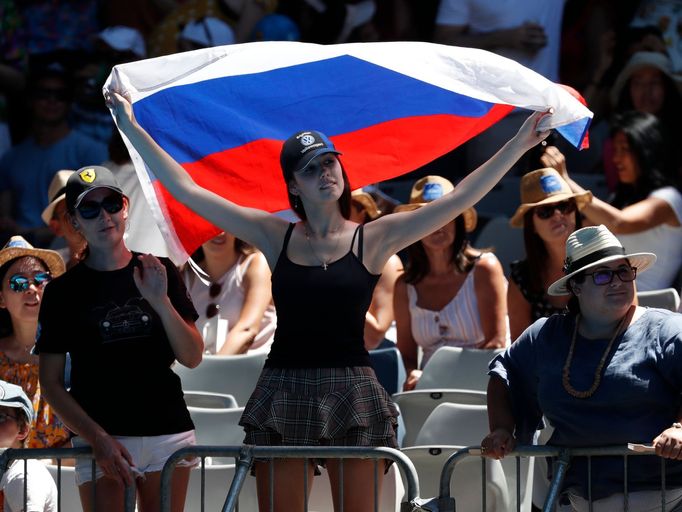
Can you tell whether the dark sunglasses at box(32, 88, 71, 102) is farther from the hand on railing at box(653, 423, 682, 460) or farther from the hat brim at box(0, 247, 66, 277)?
the hand on railing at box(653, 423, 682, 460)

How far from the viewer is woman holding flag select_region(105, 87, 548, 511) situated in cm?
495

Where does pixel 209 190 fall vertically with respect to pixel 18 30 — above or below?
below

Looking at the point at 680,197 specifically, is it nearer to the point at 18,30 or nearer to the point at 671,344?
the point at 671,344

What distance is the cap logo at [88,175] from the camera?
17.4 feet

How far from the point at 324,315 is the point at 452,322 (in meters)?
2.68

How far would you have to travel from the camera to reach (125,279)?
17.3 ft

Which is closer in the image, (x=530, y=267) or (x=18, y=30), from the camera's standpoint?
(x=530, y=267)

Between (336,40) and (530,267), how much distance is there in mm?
4063

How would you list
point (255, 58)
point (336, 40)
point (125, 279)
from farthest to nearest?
point (336, 40)
point (255, 58)
point (125, 279)

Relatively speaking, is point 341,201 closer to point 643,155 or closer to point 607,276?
point 607,276

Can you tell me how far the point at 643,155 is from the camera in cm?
830

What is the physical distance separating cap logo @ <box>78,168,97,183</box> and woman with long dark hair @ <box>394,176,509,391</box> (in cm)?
254

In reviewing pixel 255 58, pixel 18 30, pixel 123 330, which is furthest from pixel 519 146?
pixel 18 30

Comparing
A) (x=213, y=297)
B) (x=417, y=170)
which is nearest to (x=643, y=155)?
(x=417, y=170)
